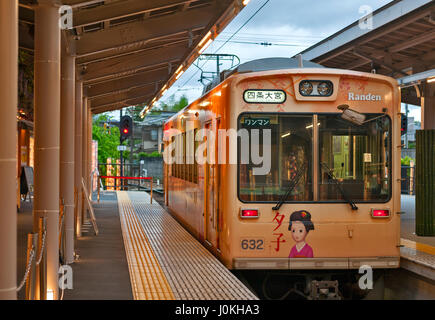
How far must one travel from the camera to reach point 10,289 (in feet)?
13.7

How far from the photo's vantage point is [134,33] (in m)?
11.6

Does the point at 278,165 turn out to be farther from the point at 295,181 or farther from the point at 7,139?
the point at 7,139

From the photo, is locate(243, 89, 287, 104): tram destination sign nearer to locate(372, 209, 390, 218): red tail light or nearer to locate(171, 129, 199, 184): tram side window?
locate(372, 209, 390, 218): red tail light

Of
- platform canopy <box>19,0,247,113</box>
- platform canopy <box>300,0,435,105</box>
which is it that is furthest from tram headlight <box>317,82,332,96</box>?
platform canopy <box>300,0,435,105</box>

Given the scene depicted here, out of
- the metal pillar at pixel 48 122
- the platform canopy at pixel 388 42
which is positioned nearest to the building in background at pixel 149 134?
the platform canopy at pixel 388 42

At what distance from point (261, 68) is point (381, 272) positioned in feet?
10.5

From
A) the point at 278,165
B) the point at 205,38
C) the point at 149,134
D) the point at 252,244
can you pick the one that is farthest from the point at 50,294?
the point at 149,134

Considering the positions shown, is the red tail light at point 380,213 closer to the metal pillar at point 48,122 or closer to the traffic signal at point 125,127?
the metal pillar at point 48,122

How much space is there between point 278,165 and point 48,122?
2.87 meters

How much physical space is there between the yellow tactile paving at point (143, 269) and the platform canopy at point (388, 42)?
19.5 feet

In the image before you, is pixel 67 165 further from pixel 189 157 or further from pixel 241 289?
pixel 241 289

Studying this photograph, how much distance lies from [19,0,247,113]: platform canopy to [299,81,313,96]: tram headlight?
4.47ft

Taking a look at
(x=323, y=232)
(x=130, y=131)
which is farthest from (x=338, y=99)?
(x=130, y=131)

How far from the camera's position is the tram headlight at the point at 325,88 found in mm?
8469
